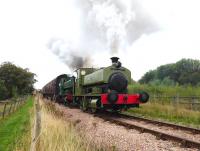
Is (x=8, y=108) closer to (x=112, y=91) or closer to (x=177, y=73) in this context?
(x=112, y=91)

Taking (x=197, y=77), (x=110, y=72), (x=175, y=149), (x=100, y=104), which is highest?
(x=197, y=77)

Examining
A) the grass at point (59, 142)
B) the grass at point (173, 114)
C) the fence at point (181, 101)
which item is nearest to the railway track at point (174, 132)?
the grass at point (173, 114)

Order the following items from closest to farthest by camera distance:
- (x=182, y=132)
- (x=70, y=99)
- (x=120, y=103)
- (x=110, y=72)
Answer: (x=182, y=132), (x=120, y=103), (x=110, y=72), (x=70, y=99)

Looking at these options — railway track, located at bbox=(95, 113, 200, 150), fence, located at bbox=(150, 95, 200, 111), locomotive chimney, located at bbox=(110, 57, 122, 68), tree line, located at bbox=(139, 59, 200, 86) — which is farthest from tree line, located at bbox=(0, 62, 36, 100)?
railway track, located at bbox=(95, 113, 200, 150)

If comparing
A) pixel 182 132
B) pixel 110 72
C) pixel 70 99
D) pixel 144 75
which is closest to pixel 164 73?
pixel 144 75

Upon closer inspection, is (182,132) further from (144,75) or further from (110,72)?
(144,75)

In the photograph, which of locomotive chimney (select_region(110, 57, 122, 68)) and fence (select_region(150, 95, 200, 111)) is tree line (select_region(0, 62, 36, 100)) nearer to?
fence (select_region(150, 95, 200, 111))

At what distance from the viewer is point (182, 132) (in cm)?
1041

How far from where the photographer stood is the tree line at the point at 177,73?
77.1 m

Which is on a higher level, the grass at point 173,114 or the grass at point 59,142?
the grass at point 173,114

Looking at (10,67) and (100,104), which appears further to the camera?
(10,67)

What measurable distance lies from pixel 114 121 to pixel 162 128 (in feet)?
9.41

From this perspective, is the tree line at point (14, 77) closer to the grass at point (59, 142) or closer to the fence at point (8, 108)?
the fence at point (8, 108)

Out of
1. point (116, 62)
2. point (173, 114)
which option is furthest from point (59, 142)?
point (173, 114)
